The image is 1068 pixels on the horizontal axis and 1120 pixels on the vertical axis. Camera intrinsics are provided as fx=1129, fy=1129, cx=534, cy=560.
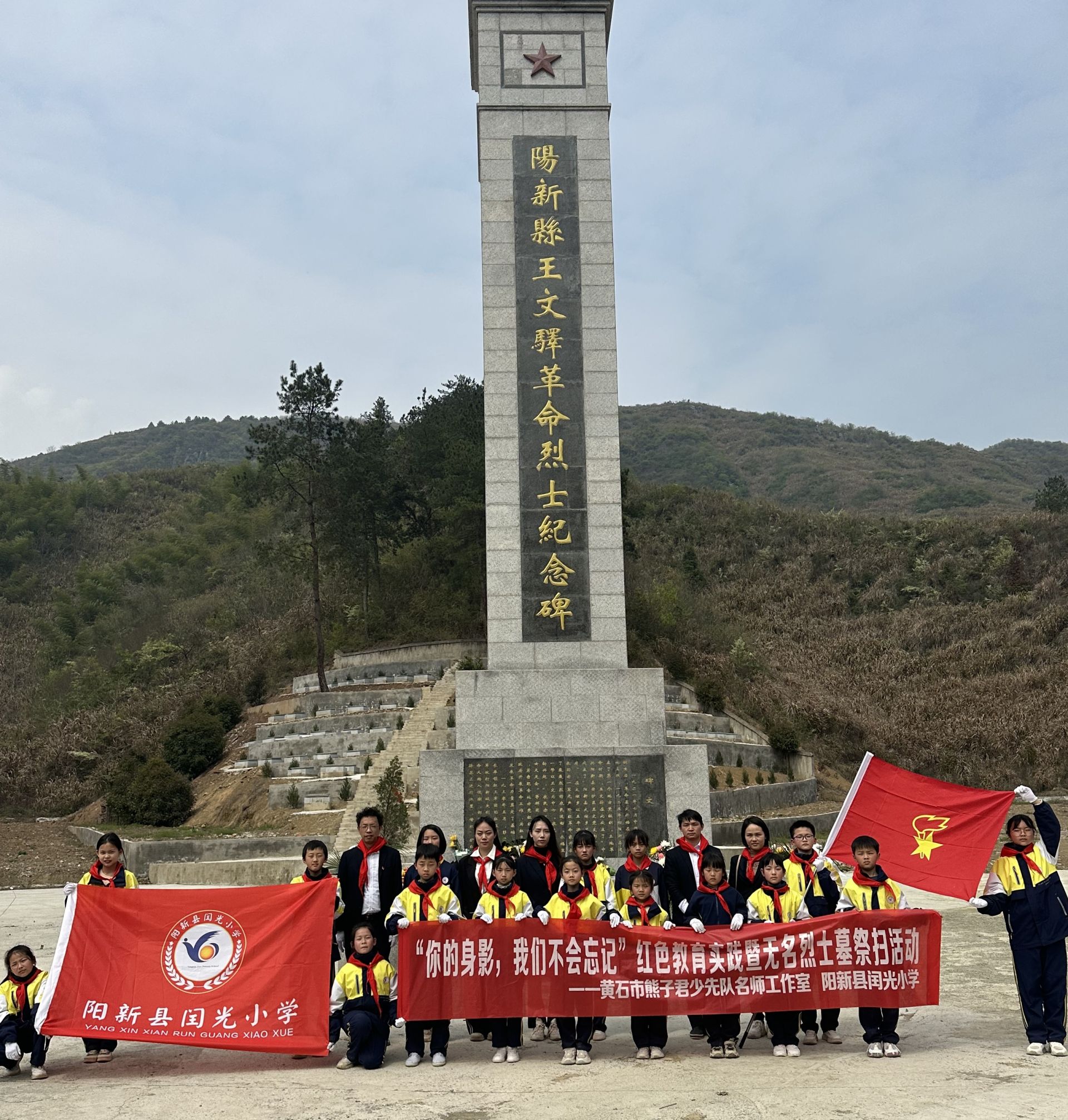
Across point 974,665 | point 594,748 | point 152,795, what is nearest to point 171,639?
point 152,795

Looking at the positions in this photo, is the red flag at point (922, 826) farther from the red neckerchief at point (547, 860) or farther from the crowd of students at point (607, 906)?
the red neckerchief at point (547, 860)

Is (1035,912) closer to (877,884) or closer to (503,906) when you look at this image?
(877,884)

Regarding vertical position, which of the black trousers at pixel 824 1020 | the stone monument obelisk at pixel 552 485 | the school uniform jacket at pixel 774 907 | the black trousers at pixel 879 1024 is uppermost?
the stone monument obelisk at pixel 552 485

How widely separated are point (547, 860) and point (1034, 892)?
91.9 inches

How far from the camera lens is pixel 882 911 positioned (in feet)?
17.1

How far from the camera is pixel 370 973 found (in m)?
5.16

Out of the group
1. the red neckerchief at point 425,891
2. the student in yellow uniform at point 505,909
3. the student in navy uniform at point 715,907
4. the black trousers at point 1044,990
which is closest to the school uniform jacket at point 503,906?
the student in yellow uniform at point 505,909

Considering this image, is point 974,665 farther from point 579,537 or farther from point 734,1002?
point 734,1002

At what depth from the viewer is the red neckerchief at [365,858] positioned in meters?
5.64

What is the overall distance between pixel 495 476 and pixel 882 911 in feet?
19.6

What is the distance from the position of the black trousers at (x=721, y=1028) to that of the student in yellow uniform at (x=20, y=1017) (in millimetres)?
2919

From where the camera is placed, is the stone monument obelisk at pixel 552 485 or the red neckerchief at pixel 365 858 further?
the stone monument obelisk at pixel 552 485

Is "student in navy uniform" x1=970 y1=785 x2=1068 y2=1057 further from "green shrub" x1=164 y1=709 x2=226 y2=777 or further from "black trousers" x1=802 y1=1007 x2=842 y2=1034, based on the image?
"green shrub" x1=164 y1=709 x2=226 y2=777

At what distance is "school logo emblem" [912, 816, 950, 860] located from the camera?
5.81 meters
